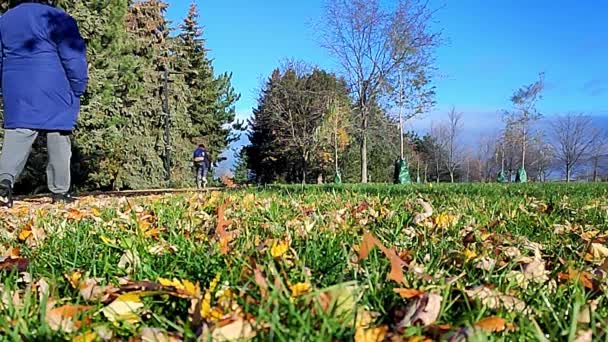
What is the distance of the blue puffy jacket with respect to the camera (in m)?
4.03

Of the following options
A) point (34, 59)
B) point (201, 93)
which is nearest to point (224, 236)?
point (34, 59)

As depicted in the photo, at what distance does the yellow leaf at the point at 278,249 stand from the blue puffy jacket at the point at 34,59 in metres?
3.42

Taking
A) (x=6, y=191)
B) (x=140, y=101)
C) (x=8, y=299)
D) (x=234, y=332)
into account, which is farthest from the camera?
(x=140, y=101)

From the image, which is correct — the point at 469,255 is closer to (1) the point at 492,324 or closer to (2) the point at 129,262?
(1) the point at 492,324

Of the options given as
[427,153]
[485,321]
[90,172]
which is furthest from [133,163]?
[427,153]

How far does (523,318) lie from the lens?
0.91m

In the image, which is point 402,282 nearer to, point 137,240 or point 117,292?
point 117,292

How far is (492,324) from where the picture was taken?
2.86 ft

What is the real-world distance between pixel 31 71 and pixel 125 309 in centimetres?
374

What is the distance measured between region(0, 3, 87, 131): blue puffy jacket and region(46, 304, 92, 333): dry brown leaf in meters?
3.60

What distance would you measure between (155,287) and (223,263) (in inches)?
12.1

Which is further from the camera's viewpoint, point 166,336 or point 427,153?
point 427,153

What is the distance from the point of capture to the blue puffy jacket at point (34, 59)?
4.03 m

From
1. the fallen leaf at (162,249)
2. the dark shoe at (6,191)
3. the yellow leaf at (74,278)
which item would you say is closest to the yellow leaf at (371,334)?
the yellow leaf at (74,278)
